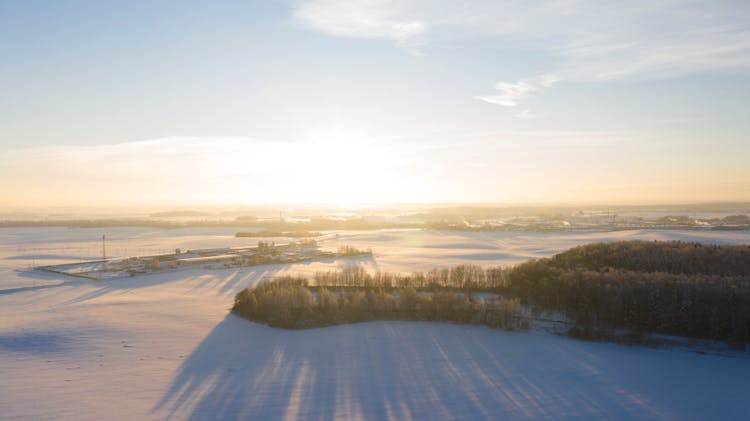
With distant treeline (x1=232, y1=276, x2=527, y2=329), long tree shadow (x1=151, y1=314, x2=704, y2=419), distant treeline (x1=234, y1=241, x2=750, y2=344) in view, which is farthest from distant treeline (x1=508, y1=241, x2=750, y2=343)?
distant treeline (x1=232, y1=276, x2=527, y2=329)

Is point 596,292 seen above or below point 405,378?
above

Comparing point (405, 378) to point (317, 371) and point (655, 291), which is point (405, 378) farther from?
point (655, 291)

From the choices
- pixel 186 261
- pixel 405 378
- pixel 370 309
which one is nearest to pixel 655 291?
pixel 405 378

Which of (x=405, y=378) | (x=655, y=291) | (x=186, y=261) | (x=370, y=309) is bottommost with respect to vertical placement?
(x=405, y=378)

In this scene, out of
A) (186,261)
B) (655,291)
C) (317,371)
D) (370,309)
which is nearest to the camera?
(317,371)

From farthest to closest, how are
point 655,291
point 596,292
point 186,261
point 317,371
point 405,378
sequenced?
point 186,261
point 596,292
point 655,291
point 317,371
point 405,378

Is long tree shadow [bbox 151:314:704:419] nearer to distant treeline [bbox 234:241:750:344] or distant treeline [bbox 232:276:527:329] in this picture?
distant treeline [bbox 232:276:527:329]
